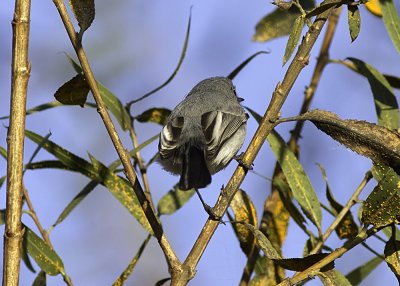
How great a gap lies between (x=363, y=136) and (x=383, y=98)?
44.0 inches

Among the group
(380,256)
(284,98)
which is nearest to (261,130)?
(284,98)

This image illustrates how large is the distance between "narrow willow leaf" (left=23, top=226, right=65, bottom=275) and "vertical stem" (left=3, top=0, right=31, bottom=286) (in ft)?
2.32

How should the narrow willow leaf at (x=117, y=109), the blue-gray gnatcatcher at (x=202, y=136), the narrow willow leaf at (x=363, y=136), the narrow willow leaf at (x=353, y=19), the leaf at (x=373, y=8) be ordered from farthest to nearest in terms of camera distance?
the leaf at (x=373, y=8)
the blue-gray gnatcatcher at (x=202, y=136)
the narrow willow leaf at (x=117, y=109)
the narrow willow leaf at (x=353, y=19)
the narrow willow leaf at (x=363, y=136)

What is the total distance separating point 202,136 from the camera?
3400mm

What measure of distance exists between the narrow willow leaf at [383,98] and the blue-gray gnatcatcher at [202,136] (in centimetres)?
75

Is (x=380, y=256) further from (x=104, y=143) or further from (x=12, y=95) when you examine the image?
(x=104, y=143)

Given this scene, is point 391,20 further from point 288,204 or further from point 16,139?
point 16,139

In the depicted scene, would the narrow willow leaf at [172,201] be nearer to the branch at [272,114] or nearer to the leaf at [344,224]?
the leaf at [344,224]

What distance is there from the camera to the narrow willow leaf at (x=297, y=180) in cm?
263

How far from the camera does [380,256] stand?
2.61 m

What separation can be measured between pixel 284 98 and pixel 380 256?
3.31 ft

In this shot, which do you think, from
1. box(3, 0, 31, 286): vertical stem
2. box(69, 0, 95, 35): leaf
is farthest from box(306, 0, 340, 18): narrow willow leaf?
box(3, 0, 31, 286): vertical stem

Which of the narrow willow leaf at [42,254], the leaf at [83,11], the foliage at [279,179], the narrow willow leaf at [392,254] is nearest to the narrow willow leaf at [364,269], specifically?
the foliage at [279,179]

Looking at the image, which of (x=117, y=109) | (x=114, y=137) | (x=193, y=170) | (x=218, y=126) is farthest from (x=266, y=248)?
(x=218, y=126)
